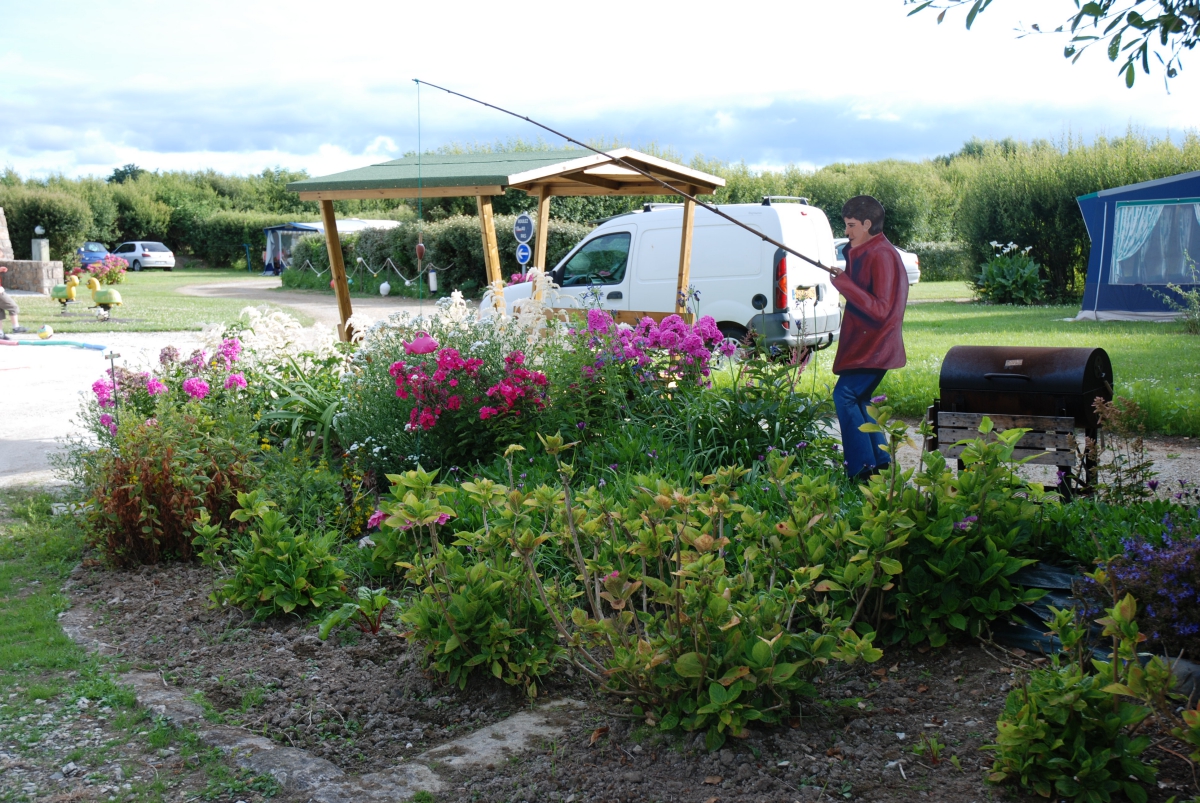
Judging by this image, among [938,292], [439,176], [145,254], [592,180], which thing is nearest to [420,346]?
[439,176]

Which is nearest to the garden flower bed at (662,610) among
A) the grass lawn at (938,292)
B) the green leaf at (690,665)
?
the green leaf at (690,665)

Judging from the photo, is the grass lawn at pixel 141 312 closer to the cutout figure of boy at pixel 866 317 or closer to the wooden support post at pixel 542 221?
the wooden support post at pixel 542 221

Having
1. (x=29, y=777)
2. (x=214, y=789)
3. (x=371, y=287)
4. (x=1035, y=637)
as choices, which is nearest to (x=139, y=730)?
(x=29, y=777)

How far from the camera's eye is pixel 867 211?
5176mm

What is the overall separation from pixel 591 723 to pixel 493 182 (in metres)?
6.41

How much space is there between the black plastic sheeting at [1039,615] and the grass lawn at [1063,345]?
3.05 metres

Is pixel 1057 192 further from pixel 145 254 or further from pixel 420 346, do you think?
pixel 145 254

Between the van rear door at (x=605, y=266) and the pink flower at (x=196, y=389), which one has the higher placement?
the van rear door at (x=605, y=266)

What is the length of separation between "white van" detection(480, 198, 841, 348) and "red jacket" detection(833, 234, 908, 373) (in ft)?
21.4

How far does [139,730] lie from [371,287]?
28.9 m

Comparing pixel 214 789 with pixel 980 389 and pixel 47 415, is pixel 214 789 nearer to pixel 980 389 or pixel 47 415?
pixel 980 389

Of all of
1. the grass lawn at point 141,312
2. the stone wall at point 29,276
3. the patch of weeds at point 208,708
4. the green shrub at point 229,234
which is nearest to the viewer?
the patch of weeds at point 208,708

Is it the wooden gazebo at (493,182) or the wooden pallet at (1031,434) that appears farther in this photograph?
the wooden gazebo at (493,182)

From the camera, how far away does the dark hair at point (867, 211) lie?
5.17 m
